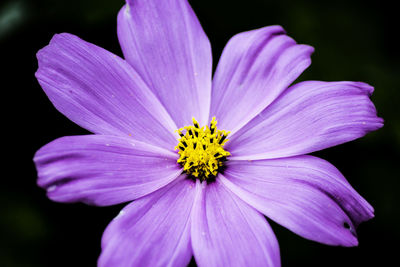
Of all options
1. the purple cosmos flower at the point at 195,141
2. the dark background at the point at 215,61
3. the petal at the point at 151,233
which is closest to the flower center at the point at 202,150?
the purple cosmos flower at the point at 195,141

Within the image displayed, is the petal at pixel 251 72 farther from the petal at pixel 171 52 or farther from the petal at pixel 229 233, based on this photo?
the petal at pixel 229 233

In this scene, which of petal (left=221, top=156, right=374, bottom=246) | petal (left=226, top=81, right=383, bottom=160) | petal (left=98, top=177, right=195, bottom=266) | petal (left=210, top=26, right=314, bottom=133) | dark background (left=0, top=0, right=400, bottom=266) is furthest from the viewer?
dark background (left=0, top=0, right=400, bottom=266)

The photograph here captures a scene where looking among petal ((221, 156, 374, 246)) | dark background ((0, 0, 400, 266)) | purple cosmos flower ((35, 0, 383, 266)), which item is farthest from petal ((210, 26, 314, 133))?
dark background ((0, 0, 400, 266))

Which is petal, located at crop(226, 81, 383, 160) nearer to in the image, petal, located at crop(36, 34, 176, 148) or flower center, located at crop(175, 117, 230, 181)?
flower center, located at crop(175, 117, 230, 181)

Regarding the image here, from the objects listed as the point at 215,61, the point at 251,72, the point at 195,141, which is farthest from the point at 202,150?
the point at 215,61

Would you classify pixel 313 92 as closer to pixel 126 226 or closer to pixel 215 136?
pixel 215 136

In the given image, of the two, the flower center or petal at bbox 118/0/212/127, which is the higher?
petal at bbox 118/0/212/127

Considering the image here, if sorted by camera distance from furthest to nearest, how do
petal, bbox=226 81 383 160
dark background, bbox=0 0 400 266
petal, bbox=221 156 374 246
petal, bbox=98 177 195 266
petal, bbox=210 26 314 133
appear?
dark background, bbox=0 0 400 266, petal, bbox=210 26 314 133, petal, bbox=226 81 383 160, petal, bbox=221 156 374 246, petal, bbox=98 177 195 266

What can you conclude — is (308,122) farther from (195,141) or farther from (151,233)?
(151,233)
